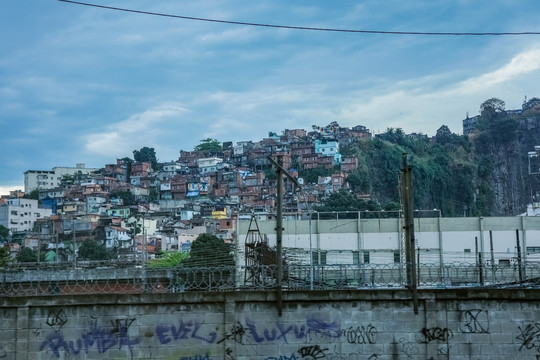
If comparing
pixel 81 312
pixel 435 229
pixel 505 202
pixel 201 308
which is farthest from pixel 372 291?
pixel 505 202

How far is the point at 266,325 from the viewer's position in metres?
13.5

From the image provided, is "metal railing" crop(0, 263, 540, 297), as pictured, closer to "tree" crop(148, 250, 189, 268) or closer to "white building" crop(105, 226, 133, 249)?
"tree" crop(148, 250, 189, 268)

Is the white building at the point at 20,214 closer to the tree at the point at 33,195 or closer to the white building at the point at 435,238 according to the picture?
the tree at the point at 33,195

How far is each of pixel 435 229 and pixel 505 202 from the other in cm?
14421

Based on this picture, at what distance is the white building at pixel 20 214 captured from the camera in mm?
145875

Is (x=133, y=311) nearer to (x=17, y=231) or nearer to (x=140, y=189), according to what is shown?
(x=17, y=231)

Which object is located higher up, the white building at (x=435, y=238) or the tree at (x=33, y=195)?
the tree at (x=33, y=195)

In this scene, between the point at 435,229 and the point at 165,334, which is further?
the point at 435,229

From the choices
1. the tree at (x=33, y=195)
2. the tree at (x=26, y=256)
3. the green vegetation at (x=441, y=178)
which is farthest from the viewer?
the tree at (x=33, y=195)

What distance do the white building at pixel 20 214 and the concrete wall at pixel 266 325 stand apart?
138 m

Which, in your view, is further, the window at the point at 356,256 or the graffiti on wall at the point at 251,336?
the window at the point at 356,256

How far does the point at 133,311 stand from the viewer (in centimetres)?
1358

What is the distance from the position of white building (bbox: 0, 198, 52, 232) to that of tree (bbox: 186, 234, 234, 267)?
80.3 metres

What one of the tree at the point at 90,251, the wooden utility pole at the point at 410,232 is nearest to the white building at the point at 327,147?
the tree at the point at 90,251
